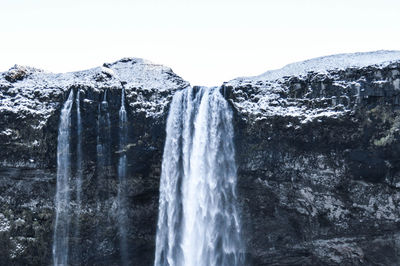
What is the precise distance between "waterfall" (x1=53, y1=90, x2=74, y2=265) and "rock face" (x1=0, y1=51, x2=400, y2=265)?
0.34 meters

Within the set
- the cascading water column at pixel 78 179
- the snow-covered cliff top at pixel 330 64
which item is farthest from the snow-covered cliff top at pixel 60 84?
the snow-covered cliff top at pixel 330 64

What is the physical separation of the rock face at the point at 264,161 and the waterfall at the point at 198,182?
1.85ft

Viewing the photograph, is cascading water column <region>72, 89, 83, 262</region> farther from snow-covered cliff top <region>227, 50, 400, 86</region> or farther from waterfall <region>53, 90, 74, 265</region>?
snow-covered cliff top <region>227, 50, 400, 86</region>

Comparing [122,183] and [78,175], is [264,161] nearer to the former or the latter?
[122,183]

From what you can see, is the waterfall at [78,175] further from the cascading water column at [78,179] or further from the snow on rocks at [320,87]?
the snow on rocks at [320,87]

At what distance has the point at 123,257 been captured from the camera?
23641mm

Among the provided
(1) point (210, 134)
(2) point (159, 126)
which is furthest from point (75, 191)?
(1) point (210, 134)

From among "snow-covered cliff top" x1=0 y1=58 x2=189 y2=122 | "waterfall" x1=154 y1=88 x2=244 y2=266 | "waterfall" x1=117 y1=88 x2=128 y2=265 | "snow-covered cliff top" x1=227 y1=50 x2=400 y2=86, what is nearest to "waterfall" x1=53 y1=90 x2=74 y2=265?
"snow-covered cliff top" x1=0 y1=58 x2=189 y2=122

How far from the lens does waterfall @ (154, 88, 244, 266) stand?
22.2 meters

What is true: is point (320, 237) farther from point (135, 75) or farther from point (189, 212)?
point (135, 75)

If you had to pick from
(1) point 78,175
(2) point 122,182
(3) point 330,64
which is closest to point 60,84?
(1) point 78,175

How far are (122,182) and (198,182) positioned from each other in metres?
3.81

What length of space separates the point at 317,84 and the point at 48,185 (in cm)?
1380

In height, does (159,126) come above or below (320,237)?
above
